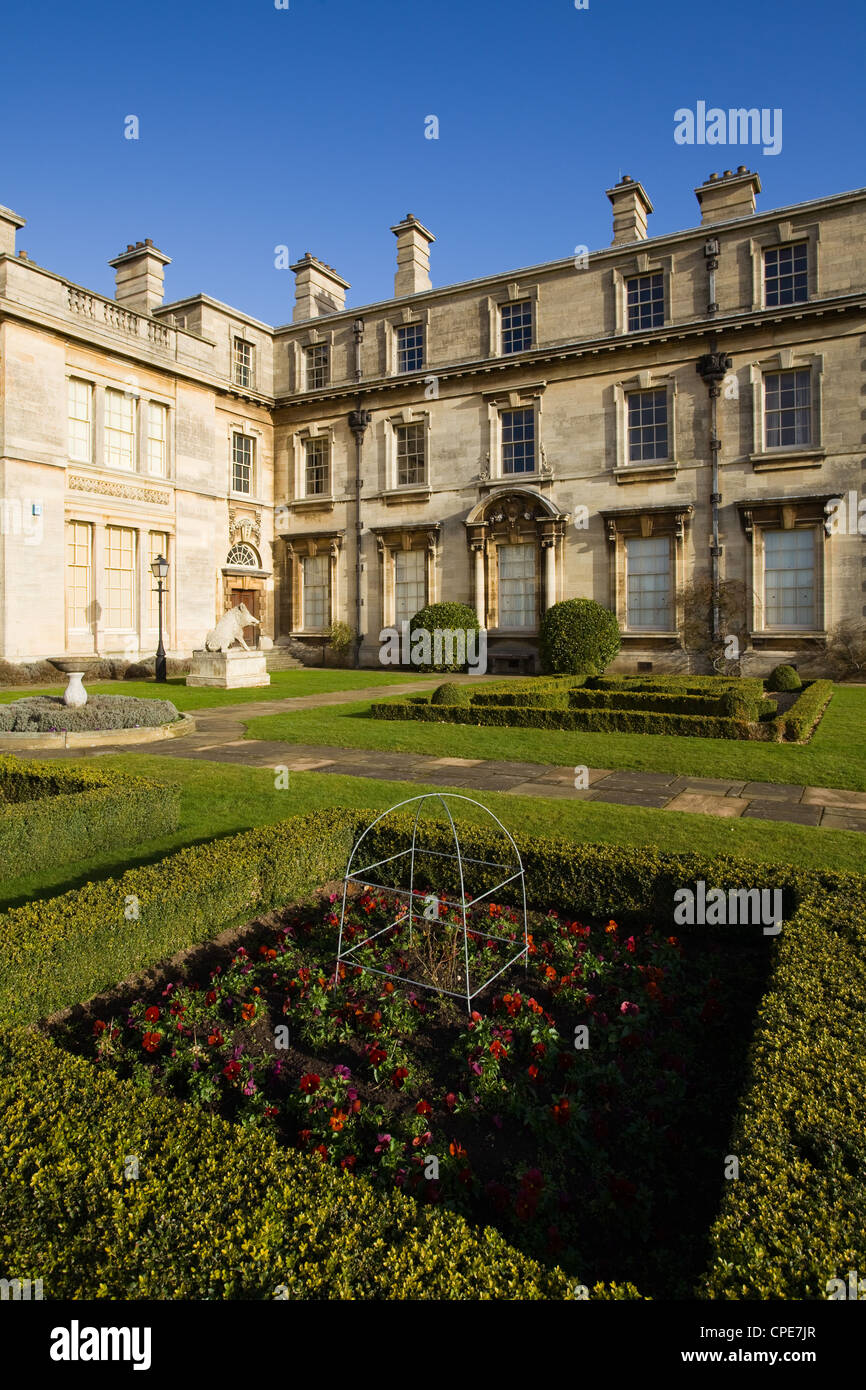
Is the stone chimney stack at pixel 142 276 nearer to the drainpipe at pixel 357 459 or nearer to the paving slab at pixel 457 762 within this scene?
the drainpipe at pixel 357 459

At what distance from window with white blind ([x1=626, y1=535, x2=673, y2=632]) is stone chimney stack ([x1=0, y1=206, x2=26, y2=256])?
1980 centimetres

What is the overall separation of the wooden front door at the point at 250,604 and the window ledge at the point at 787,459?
18.1 m

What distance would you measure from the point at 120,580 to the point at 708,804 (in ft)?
70.9

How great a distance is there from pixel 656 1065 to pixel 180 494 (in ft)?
85.4

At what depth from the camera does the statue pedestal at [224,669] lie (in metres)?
20.0

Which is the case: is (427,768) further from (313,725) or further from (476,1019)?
(476,1019)

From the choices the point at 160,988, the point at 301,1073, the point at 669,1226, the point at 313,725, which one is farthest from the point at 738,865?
the point at 313,725

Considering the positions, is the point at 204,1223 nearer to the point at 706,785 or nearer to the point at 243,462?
the point at 706,785

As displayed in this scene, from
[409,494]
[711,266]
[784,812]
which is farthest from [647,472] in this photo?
[784,812]

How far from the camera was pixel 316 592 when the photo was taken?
30.5 m

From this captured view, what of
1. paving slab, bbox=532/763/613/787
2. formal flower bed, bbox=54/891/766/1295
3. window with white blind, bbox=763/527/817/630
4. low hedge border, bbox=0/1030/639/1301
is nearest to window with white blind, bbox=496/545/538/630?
window with white blind, bbox=763/527/817/630

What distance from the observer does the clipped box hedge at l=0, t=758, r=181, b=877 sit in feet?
20.2

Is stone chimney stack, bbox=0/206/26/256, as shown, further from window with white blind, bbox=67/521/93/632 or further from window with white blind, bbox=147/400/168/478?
window with white blind, bbox=67/521/93/632

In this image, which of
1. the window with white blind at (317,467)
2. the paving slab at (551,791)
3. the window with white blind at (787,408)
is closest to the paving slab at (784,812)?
the paving slab at (551,791)
